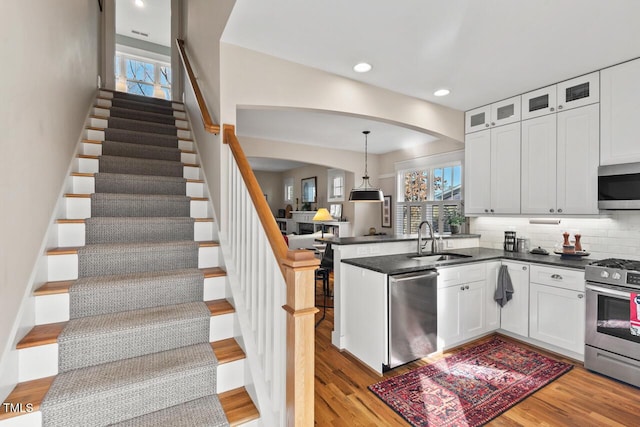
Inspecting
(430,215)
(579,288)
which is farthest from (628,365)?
(430,215)

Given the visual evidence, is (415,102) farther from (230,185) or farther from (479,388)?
(479,388)

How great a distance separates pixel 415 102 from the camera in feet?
11.6

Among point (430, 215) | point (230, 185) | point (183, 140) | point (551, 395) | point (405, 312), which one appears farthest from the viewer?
point (430, 215)

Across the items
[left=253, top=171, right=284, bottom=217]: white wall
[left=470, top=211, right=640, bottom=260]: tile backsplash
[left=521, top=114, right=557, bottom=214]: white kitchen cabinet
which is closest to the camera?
[left=470, top=211, right=640, bottom=260]: tile backsplash

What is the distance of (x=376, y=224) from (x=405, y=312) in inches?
173

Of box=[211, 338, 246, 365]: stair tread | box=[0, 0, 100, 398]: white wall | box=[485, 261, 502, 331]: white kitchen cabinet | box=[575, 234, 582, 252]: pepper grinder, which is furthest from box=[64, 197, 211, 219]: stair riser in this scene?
box=[575, 234, 582, 252]: pepper grinder

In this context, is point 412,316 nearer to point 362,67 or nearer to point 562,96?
point 362,67

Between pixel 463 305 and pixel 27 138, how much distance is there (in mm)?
3597

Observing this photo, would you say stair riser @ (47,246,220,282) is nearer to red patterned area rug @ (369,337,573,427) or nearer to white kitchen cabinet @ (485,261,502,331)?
red patterned area rug @ (369,337,573,427)

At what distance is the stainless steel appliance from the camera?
2.44 metres

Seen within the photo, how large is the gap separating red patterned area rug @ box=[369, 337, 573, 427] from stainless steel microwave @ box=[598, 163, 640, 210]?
60.4 inches

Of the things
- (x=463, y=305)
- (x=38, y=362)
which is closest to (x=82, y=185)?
(x=38, y=362)

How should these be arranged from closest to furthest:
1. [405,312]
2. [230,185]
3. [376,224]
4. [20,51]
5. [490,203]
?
[20,51]
[230,185]
[405,312]
[490,203]
[376,224]

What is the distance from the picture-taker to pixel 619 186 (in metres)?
2.73
